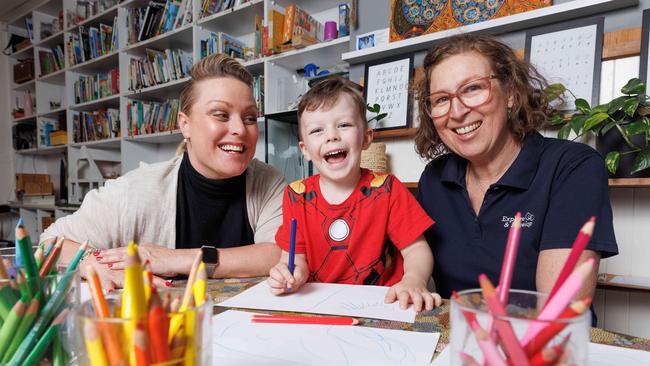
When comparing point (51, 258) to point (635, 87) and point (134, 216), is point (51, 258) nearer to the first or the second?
point (134, 216)

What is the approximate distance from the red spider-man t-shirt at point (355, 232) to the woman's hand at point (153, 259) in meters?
0.29

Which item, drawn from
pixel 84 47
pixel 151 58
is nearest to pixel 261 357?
pixel 151 58

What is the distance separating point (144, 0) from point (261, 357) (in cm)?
385

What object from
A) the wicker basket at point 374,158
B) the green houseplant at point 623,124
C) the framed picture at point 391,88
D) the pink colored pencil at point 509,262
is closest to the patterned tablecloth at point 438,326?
the pink colored pencil at point 509,262

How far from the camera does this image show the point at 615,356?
480 mm

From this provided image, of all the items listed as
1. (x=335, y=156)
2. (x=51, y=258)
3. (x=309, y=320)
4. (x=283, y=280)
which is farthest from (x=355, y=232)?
(x=51, y=258)

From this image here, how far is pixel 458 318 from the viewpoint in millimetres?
311

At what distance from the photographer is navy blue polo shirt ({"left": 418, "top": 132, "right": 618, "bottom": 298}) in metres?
0.87

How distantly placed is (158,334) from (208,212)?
1023 mm

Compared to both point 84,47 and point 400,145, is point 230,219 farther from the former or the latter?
point 84,47

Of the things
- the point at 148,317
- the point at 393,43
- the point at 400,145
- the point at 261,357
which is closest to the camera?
the point at 148,317

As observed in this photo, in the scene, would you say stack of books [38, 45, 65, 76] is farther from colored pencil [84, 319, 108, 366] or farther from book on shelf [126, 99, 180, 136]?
colored pencil [84, 319, 108, 366]

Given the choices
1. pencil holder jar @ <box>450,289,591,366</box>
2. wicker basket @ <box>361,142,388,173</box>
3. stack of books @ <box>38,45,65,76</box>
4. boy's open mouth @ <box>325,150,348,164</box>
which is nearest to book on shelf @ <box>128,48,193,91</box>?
stack of books @ <box>38,45,65,76</box>

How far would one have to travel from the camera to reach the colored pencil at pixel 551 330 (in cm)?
26
